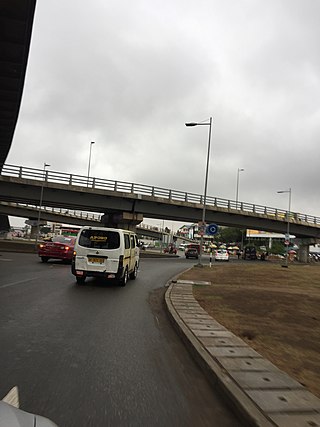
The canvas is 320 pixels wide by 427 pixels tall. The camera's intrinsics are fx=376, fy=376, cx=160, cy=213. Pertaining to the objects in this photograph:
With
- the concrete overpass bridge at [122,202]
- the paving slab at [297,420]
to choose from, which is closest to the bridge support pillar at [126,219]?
the concrete overpass bridge at [122,202]

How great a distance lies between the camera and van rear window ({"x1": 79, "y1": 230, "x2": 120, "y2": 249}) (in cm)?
1351

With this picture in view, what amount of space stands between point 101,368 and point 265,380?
207 cm

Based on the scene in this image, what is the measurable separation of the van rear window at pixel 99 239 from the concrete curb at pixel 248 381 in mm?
6461

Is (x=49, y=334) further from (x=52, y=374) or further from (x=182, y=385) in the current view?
(x=182, y=385)

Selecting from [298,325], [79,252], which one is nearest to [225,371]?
[298,325]

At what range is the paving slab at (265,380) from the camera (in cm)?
423

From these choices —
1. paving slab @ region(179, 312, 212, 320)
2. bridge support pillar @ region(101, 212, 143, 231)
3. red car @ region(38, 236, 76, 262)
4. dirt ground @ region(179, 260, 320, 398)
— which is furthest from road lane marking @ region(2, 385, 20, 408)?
bridge support pillar @ region(101, 212, 143, 231)

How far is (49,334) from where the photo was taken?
6.54 m

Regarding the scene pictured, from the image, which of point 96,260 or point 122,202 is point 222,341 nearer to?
point 96,260

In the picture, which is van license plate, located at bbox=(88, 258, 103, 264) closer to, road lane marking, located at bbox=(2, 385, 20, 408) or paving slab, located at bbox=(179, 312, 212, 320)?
paving slab, located at bbox=(179, 312, 212, 320)

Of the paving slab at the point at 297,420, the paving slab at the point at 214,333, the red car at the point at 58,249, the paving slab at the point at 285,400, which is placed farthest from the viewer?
the red car at the point at 58,249

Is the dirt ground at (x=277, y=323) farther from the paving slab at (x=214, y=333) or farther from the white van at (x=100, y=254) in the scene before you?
the white van at (x=100, y=254)

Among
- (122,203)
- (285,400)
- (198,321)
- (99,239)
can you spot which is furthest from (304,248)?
(285,400)

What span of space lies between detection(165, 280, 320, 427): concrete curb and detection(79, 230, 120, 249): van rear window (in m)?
6.46
